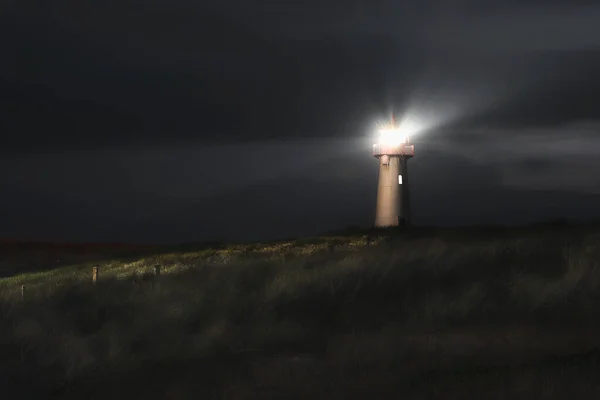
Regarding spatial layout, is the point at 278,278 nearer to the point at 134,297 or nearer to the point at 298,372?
the point at 134,297

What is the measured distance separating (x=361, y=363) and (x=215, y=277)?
7.37m

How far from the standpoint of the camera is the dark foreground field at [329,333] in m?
7.64

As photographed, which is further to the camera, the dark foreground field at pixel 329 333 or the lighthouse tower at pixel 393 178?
the lighthouse tower at pixel 393 178

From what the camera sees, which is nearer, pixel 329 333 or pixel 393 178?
pixel 329 333

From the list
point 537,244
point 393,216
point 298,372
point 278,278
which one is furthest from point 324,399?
point 393,216

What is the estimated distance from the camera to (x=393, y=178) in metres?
45.2

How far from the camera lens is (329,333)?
10.4 m

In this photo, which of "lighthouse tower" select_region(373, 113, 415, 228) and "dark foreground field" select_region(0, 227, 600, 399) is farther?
"lighthouse tower" select_region(373, 113, 415, 228)

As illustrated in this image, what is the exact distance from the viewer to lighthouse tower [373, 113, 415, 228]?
44875 millimetres

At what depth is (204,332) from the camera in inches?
410

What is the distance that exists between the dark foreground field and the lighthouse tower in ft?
94.3

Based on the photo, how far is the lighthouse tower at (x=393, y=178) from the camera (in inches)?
1767

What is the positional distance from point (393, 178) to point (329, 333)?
35.2 m

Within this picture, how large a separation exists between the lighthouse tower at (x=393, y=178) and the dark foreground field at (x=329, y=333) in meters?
28.7
